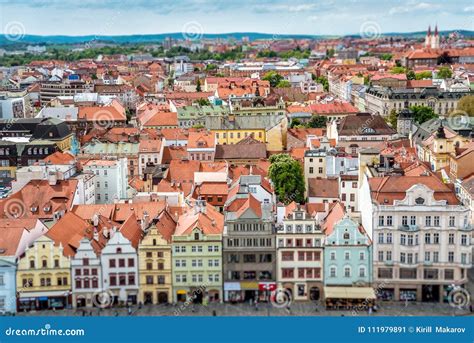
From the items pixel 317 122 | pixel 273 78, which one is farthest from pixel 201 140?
pixel 273 78

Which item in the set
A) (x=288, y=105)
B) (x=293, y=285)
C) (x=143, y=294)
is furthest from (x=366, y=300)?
(x=288, y=105)

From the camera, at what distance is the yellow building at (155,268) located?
4722cm

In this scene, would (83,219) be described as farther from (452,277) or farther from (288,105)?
(288,105)

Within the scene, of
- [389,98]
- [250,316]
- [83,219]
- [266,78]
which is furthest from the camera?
[266,78]

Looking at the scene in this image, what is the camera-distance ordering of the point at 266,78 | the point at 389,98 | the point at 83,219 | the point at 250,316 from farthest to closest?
the point at 266,78 → the point at 389,98 → the point at 83,219 → the point at 250,316

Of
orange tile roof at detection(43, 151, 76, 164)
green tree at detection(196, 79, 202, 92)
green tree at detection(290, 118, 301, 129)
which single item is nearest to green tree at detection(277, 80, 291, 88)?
green tree at detection(196, 79, 202, 92)

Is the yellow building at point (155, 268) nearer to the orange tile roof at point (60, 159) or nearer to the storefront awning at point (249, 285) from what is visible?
the storefront awning at point (249, 285)

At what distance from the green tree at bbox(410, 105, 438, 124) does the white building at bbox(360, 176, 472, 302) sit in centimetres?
5867

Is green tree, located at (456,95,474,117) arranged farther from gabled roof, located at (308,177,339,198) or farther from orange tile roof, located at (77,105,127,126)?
orange tile roof, located at (77,105,127,126)

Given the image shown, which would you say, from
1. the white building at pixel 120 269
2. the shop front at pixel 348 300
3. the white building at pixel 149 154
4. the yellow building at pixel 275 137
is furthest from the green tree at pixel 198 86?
the shop front at pixel 348 300

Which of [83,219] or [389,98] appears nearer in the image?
[83,219]

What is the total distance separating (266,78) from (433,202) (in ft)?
417

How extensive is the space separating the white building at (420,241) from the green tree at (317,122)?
5467 cm

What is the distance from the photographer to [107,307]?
46.7 metres
